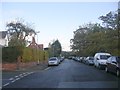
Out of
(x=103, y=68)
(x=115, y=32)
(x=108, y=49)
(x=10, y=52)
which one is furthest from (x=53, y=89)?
(x=108, y=49)

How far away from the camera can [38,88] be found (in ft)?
53.5

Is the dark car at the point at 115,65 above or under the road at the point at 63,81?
above

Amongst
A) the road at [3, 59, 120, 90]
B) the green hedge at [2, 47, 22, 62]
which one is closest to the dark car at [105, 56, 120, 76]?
the road at [3, 59, 120, 90]

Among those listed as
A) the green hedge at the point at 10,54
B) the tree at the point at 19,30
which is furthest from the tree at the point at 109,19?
the tree at the point at 19,30

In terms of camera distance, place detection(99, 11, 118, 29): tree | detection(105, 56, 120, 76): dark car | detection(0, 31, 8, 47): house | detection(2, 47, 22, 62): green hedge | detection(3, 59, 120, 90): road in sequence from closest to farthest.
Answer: detection(3, 59, 120, 90): road, detection(105, 56, 120, 76): dark car, detection(2, 47, 22, 62): green hedge, detection(99, 11, 118, 29): tree, detection(0, 31, 8, 47): house

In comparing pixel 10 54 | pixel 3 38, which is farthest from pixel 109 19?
pixel 3 38

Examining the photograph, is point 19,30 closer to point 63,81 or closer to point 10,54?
point 10,54

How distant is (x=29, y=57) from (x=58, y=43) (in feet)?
450

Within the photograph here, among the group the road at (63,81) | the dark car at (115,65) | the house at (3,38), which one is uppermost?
the house at (3,38)

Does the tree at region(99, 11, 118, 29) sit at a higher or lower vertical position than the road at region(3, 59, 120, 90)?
higher

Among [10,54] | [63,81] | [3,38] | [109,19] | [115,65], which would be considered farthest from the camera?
[3,38]

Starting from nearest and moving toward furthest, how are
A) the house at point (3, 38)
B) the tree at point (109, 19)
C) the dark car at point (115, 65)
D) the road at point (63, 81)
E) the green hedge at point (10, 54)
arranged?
the road at point (63, 81) → the dark car at point (115, 65) → the green hedge at point (10, 54) → the tree at point (109, 19) → the house at point (3, 38)

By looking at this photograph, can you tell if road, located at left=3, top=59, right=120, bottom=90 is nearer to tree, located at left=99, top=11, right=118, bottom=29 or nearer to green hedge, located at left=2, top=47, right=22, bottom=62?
green hedge, located at left=2, top=47, right=22, bottom=62

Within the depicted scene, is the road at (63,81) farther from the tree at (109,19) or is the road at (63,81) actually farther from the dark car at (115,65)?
the tree at (109,19)
